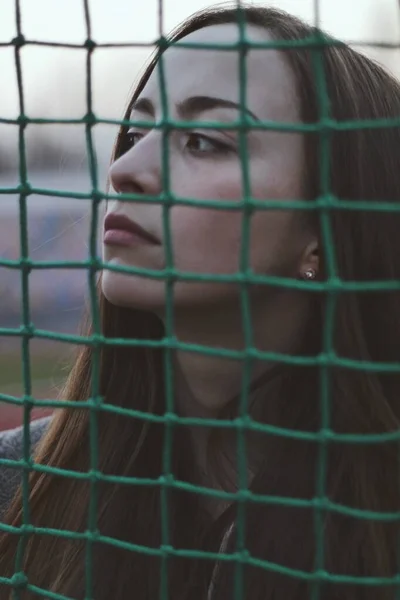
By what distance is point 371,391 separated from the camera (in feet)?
2.76

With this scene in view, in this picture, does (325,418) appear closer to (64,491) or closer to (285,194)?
(285,194)

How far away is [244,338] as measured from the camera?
89cm

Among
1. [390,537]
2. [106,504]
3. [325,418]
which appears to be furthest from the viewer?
[106,504]

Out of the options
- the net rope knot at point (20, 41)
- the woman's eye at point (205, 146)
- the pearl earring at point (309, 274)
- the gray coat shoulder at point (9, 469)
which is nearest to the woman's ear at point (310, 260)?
the pearl earring at point (309, 274)

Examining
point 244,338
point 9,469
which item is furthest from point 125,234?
point 9,469

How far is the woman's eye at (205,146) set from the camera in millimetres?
870

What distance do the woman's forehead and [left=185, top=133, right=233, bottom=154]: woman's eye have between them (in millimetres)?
43

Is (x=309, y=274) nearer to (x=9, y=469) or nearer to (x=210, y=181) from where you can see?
(x=210, y=181)

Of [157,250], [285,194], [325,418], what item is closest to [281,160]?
[285,194]

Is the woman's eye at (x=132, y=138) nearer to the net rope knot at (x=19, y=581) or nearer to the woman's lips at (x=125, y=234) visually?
the woman's lips at (x=125, y=234)

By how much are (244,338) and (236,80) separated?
0.89 feet

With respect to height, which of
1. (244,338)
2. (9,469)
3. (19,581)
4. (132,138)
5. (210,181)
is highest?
(132,138)

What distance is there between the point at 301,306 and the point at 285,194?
177 mm

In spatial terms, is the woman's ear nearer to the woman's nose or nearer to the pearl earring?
the pearl earring
